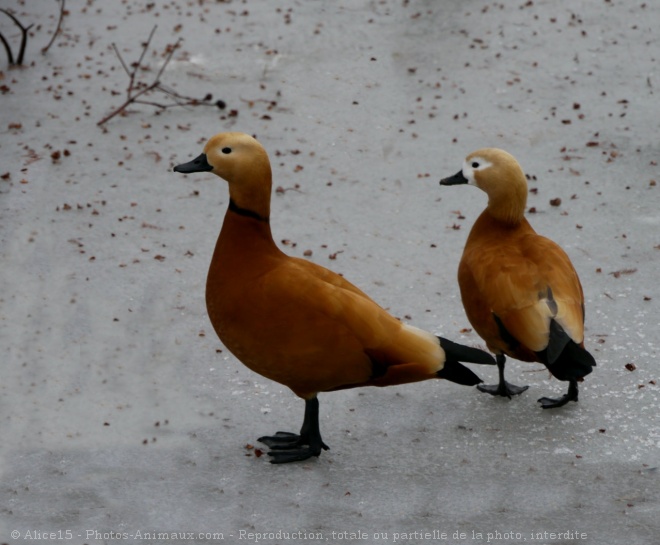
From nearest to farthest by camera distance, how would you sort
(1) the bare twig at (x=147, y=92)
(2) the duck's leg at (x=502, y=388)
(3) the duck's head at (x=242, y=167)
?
(3) the duck's head at (x=242, y=167) < (2) the duck's leg at (x=502, y=388) < (1) the bare twig at (x=147, y=92)

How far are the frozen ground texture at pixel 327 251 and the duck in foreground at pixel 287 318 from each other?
407mm

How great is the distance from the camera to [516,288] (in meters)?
3.57

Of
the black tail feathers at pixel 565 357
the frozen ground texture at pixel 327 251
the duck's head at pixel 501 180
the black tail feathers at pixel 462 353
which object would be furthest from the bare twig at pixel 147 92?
the black tail feathers at pixel 565 357

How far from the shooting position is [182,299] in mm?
4516

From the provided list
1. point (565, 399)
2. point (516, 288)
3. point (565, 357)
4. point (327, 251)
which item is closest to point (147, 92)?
point (327, 251)

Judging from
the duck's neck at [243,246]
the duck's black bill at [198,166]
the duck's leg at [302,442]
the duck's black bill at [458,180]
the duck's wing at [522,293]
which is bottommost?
the duck's leg at [302,442]

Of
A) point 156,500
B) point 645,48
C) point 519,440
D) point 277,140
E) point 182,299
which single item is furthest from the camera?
point 645,48

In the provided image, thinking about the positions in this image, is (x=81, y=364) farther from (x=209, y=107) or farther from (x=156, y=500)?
(x=209, y=107)

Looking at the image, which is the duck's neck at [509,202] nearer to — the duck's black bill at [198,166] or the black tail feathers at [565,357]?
the black tail feathers at [565,357]

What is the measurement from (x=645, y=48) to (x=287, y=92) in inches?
101

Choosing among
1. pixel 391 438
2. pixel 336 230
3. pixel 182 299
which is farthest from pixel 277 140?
pixel 391 438

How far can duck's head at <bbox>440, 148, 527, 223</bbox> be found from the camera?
3.78m

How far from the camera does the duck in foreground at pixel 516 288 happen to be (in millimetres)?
3434

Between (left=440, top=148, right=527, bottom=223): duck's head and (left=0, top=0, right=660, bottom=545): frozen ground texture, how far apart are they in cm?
69
